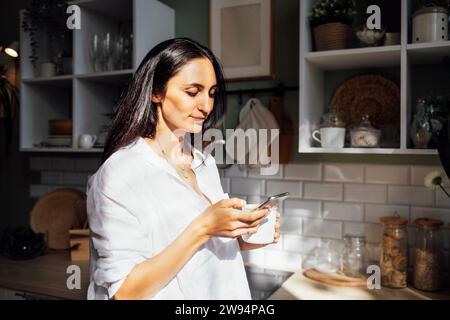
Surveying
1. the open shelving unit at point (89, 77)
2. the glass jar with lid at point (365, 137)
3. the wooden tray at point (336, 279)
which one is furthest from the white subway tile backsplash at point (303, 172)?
the open shelving unit at point (89, 77)

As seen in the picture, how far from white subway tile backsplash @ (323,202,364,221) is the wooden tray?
0.67 ft

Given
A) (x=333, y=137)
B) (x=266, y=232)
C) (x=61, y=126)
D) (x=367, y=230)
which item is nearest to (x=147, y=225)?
(x=266, y=232)

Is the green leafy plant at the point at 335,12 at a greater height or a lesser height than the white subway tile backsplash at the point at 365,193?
greater

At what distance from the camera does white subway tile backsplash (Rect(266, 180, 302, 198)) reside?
1.51m

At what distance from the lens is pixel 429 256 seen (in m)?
1.23

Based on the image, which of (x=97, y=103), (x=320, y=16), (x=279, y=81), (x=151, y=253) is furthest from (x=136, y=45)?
(x=151, y=253)

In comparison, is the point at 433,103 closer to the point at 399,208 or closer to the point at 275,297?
the point at 399,208

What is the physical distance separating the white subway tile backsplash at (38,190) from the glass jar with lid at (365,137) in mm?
1531

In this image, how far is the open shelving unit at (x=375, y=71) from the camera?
1.14m

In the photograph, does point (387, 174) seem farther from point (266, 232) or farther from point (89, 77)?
point (89, 77)

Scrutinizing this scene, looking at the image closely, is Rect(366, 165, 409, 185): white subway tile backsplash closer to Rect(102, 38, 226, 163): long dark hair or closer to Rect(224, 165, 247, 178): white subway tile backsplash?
Rect(224, 165, 247, 178): white subway tile backsplash

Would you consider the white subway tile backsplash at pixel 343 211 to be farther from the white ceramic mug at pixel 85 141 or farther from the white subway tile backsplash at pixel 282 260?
the white ceramic mug at pixel 85 141

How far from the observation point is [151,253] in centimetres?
76

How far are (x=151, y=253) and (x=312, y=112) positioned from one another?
824mm
